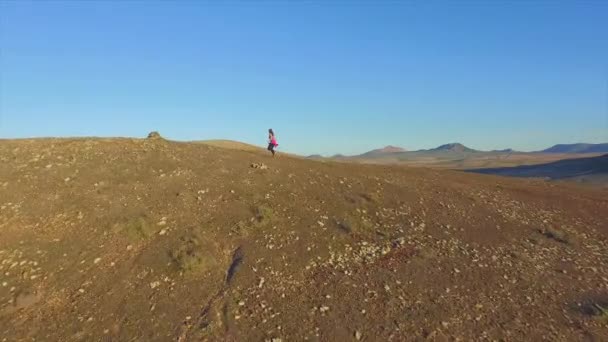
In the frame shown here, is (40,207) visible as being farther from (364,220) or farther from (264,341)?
(364,220)

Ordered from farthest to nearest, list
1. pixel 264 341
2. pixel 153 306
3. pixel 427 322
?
pixel 153 306 < pixel 427 322 < pixel 264 341

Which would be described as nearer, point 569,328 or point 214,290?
point 569,328

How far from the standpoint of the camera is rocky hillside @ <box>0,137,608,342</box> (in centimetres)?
1080

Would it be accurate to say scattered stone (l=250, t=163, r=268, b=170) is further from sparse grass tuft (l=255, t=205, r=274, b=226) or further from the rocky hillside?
sparse grass tuft (l=255, t=205, r=274, b=226)

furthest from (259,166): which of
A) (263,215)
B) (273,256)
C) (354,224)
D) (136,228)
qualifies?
(273,256)

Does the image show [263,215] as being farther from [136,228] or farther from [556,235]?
[556,235]

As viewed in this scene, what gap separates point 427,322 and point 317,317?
111 inches

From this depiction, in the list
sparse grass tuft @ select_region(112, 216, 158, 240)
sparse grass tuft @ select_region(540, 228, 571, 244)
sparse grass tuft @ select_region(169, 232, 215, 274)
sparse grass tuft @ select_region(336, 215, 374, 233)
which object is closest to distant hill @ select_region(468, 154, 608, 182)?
sparse grass tuft @ select_region(540, 228, 571, 244)

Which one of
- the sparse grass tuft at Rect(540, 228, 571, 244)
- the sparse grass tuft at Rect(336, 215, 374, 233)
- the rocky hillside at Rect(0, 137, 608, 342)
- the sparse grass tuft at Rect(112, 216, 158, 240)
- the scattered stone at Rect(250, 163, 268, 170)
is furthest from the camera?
the scattered stone at Rect(250, 163, 268, 170)

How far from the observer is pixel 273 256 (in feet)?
46.3

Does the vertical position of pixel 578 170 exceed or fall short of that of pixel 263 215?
it falls short

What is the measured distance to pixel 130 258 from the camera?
44.8 feet

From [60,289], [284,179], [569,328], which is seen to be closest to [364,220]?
[284,179]

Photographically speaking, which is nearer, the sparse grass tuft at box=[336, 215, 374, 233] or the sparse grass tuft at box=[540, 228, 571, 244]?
the sparse grass tuft at box=[336, 215, 374, 233]
